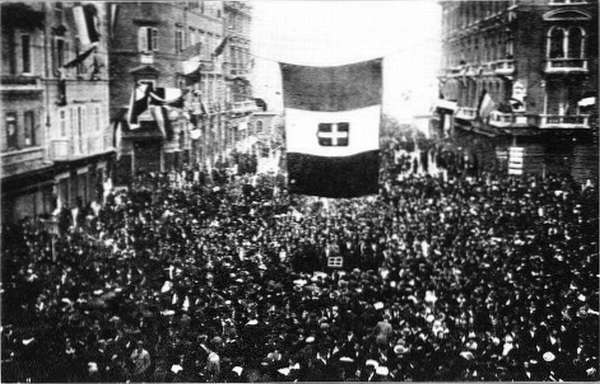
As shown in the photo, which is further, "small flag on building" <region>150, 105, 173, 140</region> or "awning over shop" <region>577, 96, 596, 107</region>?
"small flag on building" <region>150, 105, 173, 140</region>

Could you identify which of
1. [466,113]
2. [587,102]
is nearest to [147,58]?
[466,113]

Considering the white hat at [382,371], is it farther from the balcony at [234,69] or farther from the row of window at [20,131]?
the row of window at [20,131]

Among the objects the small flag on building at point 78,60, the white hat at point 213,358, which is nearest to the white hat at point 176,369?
the white hat at point 213,358

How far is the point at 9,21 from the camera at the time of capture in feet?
34.9

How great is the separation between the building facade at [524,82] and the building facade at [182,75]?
335 centimetres

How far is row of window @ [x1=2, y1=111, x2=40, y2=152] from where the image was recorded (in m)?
10.8

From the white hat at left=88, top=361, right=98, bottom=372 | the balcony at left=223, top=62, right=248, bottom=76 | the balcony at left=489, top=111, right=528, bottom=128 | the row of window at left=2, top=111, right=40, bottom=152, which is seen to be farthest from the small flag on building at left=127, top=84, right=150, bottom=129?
the balcony at left=489, top=111, right=528, bottom=128

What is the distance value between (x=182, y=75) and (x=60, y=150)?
91.5 inches

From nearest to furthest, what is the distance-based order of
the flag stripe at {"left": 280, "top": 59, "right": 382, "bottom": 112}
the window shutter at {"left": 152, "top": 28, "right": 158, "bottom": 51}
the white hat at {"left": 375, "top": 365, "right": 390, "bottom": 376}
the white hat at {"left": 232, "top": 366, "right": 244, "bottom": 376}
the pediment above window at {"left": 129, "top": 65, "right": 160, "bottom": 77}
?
the white hat at {"left": 375, "top": 365, "right": 390, "bottom": 376}, the white hat at {"left": 232, "top": 366, "right": 244, "bottom": 376}, the flag stripe at {"left": 280, "top": 59, "right": 382, "bottom": 112}, the window shutter at {"left": 152, "top": 28, "right": 158, "bottom": 51}, the pediment above window at {"left": 129, "top": 65, "right": 160, "bottom": 77}

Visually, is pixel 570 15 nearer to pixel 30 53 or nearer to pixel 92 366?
pixel 30 53

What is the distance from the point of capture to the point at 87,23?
10.8 metres

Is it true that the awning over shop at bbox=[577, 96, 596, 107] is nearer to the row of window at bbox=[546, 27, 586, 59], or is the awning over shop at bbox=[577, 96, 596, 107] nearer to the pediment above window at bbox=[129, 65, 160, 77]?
the row of window at bbox=[546, 27, 586, 59]

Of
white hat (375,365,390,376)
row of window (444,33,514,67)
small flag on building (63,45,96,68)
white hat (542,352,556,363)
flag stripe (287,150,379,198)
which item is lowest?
white hat (375,365,390,376)

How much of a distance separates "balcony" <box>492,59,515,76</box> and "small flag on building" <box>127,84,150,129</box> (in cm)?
552
